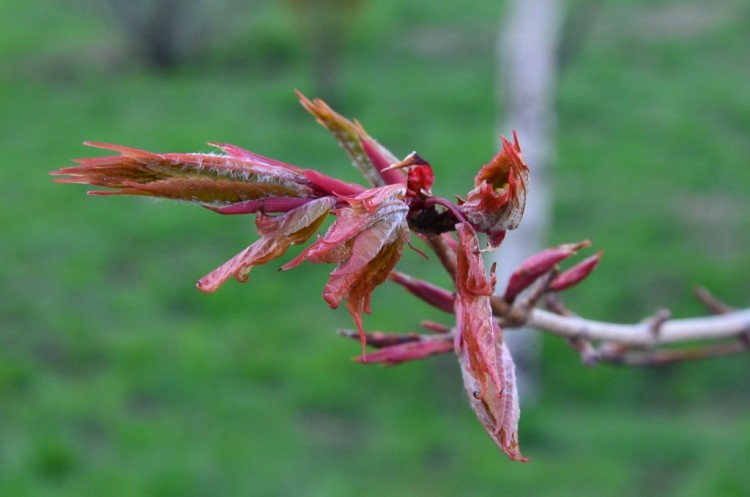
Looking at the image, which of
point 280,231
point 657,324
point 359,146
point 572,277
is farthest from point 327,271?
point 280,231

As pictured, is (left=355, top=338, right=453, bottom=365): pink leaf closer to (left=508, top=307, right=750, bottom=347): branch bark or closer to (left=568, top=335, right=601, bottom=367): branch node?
(left=508, top=307, right=750, bottom=347): branch bark

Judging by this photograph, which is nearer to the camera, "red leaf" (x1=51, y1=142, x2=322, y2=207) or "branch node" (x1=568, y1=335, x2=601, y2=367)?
"red leaf" (x1=51, y1=142, x2=322, y2=207)

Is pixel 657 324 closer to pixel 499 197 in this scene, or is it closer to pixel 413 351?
pixel 413 351

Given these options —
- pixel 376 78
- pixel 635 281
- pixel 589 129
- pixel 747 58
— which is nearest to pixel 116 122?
pixel 376 78

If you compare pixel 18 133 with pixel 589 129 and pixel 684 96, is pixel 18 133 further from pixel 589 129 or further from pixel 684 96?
pixel 684 96

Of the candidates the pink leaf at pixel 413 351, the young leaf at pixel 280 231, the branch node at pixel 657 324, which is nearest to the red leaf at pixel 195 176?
the young leaf at pixel 280 231

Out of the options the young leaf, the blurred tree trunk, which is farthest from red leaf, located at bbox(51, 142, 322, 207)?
the blurred tree trunk
